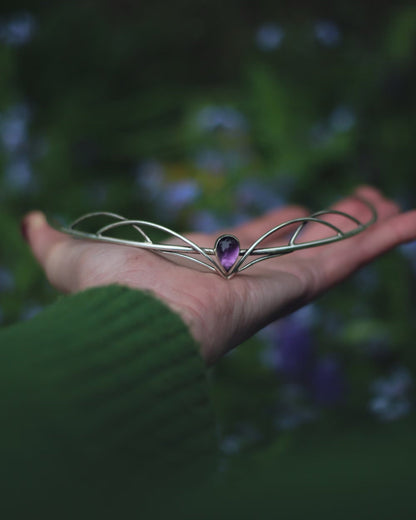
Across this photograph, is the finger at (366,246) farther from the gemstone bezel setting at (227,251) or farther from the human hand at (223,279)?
the gemstone bezel setting at (227,251)

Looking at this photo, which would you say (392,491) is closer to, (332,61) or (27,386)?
(27,386)

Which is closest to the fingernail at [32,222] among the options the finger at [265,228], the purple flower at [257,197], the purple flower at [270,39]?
the finger at [265,228]

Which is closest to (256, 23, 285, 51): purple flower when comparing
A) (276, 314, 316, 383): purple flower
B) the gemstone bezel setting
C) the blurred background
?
the blurred background

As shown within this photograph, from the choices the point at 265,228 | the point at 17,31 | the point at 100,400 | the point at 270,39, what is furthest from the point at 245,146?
the point at 100,400

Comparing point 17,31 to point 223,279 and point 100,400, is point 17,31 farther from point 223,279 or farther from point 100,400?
point 100,400

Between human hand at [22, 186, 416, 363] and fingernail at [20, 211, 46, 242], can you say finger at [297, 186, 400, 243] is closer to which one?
human hand at [22, 186, 416, 363]

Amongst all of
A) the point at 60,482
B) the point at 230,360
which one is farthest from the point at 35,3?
the point at 60,482
